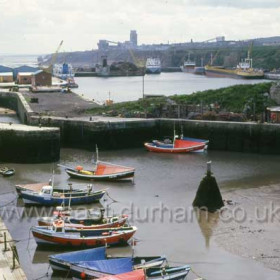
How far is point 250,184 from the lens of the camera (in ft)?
94.9

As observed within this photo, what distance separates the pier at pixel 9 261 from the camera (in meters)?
15.1

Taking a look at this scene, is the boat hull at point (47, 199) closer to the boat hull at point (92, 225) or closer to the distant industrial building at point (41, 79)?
the boat hull at point (92, 225)

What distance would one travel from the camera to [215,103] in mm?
45875

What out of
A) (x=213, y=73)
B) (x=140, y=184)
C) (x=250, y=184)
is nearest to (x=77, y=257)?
(x=140, y=184)

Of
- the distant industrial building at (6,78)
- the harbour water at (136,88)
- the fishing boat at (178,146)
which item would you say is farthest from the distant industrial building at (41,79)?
the fishing boat at (178,146)

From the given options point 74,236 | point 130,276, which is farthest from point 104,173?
point 130,276

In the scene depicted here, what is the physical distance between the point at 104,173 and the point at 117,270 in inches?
528

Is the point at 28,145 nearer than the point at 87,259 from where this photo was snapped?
No

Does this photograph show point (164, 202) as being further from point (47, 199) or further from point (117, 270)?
point (117, 270)

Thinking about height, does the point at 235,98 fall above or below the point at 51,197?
above

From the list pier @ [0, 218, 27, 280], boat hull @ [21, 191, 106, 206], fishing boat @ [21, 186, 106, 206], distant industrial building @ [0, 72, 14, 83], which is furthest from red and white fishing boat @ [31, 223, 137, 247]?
distant industrial building @ [0, 72, 14, 83]

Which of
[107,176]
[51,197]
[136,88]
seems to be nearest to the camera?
[51,197]

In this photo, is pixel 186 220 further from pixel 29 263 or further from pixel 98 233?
pixel 29 263

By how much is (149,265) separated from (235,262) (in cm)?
344
